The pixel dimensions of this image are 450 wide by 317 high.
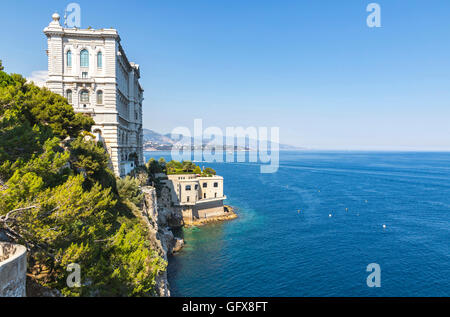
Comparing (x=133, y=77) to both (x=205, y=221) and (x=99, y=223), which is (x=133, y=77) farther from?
(x=99, y=223)

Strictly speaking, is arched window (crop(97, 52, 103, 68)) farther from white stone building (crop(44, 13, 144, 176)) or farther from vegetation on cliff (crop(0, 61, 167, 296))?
vegetation on cliff (crop(0, 61, 167, 296))

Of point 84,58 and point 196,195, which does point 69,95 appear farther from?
point 196,195

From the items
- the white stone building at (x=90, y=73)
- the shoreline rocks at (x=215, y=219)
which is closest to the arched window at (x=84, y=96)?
the white stone building at (x=90, y=73)

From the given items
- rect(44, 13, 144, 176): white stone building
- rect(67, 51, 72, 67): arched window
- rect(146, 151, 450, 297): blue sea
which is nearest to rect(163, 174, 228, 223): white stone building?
rect(146, 151, 450, 297): blue sea

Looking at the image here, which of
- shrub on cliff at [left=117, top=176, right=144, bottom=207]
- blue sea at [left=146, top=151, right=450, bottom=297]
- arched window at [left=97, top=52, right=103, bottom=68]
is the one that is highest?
arched window at [left=97, top=52, right=103, bottom=68]

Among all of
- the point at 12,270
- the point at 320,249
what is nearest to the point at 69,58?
the point at 12,270

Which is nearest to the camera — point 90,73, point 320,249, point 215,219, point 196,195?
point 90,73

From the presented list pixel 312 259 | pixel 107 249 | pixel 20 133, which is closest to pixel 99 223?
pixel 107 249
